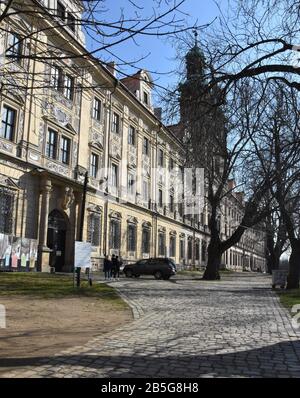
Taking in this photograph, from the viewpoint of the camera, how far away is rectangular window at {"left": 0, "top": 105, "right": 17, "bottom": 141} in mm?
27828

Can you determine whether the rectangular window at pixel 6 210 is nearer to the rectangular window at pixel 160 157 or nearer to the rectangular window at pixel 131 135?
the rectangular window at pixel 131 135

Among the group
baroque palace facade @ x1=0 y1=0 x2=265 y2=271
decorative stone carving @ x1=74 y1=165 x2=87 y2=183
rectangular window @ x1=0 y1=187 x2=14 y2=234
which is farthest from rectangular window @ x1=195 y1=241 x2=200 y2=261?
rectangular window @ x1=0 y1=187 x2=14 y2=234

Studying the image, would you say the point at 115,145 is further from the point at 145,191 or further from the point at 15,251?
the point at 15,251

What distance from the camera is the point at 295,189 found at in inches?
1153

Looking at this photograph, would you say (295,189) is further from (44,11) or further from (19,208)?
Result: (44,11)

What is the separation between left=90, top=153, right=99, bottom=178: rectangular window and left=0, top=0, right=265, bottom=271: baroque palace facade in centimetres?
8

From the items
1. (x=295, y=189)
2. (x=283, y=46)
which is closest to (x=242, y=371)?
(x=283, y=46)

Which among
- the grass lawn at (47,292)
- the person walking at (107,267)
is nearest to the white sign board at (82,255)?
the grass lawn at (47,292)

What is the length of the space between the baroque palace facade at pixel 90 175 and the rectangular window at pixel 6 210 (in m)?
0.06

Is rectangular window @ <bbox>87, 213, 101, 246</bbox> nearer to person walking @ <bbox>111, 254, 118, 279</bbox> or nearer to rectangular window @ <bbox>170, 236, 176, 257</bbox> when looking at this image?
person walking @ <bbox>111, 254, 118, 279</bbox>

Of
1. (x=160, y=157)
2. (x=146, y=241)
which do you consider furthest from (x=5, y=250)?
(x=160, y=157)

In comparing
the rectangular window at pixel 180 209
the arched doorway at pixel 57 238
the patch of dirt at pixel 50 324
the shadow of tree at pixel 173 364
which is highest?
the rectangular window at pixel 180 209

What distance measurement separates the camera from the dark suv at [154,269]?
116 feet
